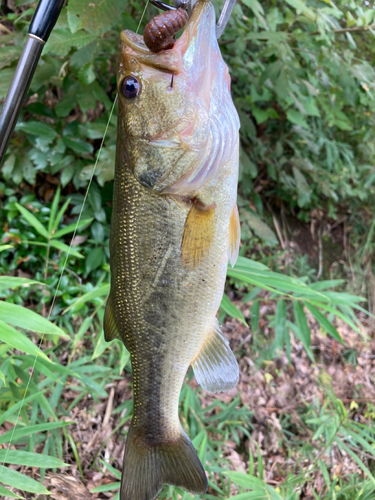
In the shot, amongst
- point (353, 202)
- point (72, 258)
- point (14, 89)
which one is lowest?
point (72, 258)

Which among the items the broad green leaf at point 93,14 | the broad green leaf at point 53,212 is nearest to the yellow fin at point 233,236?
the broad green leaf at point 93,14

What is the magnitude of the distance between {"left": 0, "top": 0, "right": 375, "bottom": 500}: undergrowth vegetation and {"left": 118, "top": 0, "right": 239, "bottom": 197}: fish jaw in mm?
194

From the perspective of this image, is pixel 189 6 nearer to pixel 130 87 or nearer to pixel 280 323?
pixel 130 87

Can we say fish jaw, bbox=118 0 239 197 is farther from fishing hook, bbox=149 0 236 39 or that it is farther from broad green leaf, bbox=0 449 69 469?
broad green leaf, bbox=0 449 69 469

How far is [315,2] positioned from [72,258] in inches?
83.6

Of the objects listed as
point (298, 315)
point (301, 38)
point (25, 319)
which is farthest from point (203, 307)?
point (301, 38)

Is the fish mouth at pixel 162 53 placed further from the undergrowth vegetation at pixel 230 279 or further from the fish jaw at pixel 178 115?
the undergrowth vegetation at pixel 230 279

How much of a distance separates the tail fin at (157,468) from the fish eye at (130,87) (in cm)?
92

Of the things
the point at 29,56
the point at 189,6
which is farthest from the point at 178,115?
the point at 29,56

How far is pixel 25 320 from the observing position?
3.81ft

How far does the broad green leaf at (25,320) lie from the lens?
45.3 inches

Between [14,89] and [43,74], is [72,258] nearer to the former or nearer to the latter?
[43,74]

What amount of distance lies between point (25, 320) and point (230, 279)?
1.84 meters

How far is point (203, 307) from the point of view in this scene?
3.15 feet
